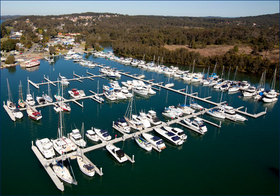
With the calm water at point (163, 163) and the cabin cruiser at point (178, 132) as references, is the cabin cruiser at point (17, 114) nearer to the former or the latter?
the calm water at point (163, 163)

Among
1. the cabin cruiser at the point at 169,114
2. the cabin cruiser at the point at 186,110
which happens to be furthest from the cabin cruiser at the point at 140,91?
the cabin cruiser at the point at 186,110

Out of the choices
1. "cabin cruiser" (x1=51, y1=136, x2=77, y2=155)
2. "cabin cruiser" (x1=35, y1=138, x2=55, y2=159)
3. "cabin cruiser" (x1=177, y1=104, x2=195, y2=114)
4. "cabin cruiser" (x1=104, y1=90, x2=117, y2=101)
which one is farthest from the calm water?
"cabin cruiser" (x1=104, y1=90, x2=117, y2=101)

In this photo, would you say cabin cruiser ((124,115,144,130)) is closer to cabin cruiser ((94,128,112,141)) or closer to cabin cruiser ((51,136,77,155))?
cabin cruiser ((94,128,112,141))

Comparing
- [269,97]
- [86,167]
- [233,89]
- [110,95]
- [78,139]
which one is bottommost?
[86,167]

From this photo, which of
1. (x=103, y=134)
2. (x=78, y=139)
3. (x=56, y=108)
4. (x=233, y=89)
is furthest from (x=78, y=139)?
(x=233, y=89)

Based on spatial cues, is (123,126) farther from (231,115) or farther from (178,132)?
(231,115)

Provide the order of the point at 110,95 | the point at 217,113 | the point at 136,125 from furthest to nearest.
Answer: the point at 110,95, the point at 217,113, the point at 136,125

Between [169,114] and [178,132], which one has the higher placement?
[169,114]

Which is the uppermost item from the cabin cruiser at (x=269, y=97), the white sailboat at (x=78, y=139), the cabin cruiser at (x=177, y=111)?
the cabin cruiser at (x=269, y=97)
